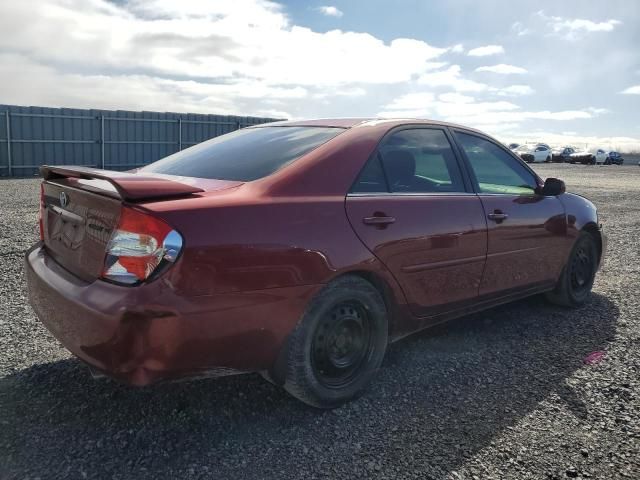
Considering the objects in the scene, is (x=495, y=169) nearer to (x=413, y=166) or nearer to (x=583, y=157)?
(x=413, y=166)

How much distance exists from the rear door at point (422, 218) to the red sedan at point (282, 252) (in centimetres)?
1

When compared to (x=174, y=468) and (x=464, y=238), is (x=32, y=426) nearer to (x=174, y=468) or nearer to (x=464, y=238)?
(x=174, y=468)

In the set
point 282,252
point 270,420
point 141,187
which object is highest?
point 141,187

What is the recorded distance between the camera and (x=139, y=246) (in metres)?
2.21

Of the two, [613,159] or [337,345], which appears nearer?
[337,345]

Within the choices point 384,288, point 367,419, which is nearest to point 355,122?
point 384,288

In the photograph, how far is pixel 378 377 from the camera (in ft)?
10.4

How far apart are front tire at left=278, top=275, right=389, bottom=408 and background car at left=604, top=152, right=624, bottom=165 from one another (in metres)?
49.0

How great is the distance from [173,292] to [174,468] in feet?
2.43

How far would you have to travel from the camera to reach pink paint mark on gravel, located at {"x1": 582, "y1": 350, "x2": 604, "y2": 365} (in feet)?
11.4

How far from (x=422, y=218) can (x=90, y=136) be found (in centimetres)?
1917

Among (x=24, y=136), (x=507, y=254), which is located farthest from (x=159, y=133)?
(x=507, y=254)

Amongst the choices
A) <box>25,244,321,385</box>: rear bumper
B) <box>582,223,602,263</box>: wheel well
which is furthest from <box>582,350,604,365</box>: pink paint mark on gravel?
<box>25,244,321,385</box>: rear bumper

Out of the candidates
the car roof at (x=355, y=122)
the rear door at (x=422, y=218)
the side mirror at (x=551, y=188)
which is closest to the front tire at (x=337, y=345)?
A: the rear door at (x=422, y=218)
